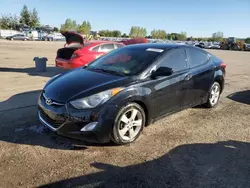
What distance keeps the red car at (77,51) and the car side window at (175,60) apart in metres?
4.80

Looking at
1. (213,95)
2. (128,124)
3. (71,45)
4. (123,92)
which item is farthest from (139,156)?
(71,45)

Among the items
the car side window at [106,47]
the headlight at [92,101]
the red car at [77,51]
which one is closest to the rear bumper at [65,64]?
the red car at [77,51]

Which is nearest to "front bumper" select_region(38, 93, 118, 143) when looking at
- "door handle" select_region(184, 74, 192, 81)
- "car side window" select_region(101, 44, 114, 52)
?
"door handle" select_region(184, 74, 192, 81)

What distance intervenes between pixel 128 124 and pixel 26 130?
5.81 feet

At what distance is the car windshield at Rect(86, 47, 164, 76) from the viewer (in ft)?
14.3

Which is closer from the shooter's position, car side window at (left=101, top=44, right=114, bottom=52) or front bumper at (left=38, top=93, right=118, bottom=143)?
front bumper at (left=38, top=93, right=118, bottom=143)

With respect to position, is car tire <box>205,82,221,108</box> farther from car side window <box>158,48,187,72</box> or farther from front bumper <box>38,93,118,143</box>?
front bumper <box>38,93,118,143</box>

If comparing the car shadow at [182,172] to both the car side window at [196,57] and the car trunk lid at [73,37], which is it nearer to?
the car side window at [196,57]

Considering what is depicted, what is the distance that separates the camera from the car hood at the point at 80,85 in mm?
3695

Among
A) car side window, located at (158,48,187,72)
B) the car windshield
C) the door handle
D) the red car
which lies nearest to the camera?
the car windshield

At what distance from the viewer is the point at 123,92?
3.78 meters

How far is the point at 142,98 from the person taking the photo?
13.1 feet

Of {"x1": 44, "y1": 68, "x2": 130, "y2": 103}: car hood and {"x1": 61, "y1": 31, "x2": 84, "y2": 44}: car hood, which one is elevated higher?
{"x1": 61, "y1": 31, "x2": 84, "y2": 44}: car hood

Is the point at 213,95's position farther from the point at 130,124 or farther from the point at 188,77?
the point at 130,124
